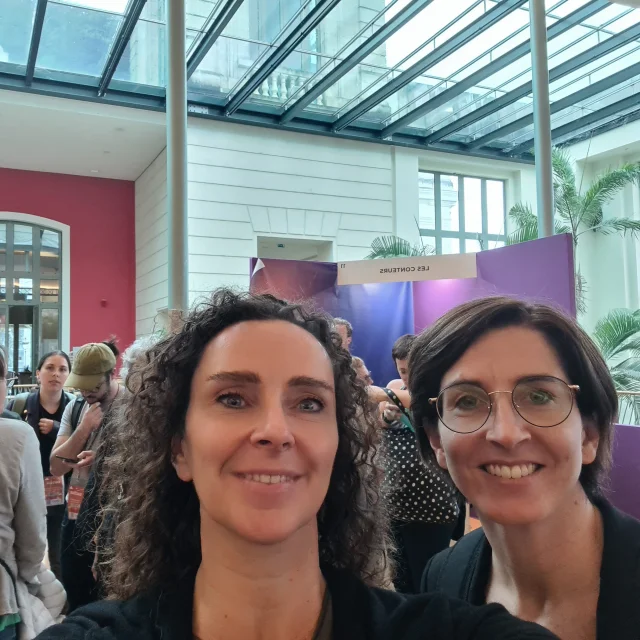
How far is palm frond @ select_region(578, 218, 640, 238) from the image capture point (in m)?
9.05

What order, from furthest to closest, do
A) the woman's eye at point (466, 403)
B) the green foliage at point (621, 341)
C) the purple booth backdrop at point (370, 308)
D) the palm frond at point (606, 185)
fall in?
1. the palm frond at point (606, 185)
2. the green foliage at point (621, 341)
3. the purple booth backdrop at point (370, 308)
4. the woman's eye at point (466, 403)

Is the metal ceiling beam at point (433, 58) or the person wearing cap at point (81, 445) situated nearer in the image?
the person wearing cap at point (81, 445)

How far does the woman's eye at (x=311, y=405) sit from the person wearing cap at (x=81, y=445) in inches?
60.8

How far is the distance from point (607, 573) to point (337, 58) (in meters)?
7.06

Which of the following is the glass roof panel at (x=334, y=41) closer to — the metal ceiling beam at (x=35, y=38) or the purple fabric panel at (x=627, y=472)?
the metal ceiling beam at (x=35, y=38)

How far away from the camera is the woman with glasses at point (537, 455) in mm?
1000

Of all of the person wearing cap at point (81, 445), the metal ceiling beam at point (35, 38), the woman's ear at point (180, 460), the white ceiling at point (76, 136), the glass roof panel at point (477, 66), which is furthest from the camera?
the white ceiling at point (76, 136)

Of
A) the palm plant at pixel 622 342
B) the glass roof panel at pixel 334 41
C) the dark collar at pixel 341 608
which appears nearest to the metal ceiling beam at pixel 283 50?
the glass roof panel at pixel 334 41

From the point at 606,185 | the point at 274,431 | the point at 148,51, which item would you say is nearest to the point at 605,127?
the point at 606,185

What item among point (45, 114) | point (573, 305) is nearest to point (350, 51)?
point (45, 114)

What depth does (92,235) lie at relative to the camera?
9.73 m

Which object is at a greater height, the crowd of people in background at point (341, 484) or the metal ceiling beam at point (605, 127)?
the metal ceiling beam at point (605, 127)

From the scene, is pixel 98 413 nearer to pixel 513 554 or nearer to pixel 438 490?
pixel 438 490

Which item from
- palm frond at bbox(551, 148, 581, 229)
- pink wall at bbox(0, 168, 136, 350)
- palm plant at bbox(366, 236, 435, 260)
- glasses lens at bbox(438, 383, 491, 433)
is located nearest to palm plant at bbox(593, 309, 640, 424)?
palm frond at bbox(551, 148, 581, 229)
